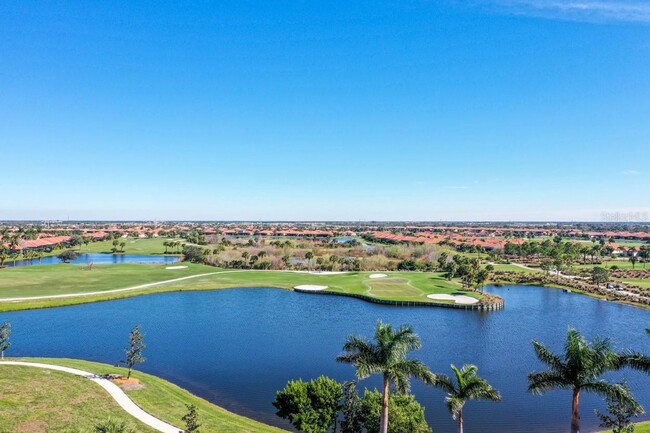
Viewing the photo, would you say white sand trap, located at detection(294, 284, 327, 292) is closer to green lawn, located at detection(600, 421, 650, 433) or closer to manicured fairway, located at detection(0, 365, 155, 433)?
manicured fairway, located at detection(0, 365, 155, 433)

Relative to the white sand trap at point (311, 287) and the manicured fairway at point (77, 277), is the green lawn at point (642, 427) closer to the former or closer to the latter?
the white sand trap at point (311, 287)

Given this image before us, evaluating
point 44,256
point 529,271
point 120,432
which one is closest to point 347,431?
point 120,432

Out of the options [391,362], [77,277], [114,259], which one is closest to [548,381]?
[391,362]

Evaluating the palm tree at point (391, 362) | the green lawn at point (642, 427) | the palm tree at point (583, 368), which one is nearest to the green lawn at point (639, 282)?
the green lawn at point (642, 427)

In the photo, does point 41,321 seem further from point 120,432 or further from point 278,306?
point 120,432

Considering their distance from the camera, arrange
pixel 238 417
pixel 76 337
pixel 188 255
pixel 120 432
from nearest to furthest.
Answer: pixel 120 432, pixel 238 417, pixel 76 337, pixel 188 255

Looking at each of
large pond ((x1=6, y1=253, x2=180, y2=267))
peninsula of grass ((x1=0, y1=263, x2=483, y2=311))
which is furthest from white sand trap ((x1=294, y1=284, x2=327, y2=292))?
large pond ((x1=6, y1=253, x2=180, y2=267))
